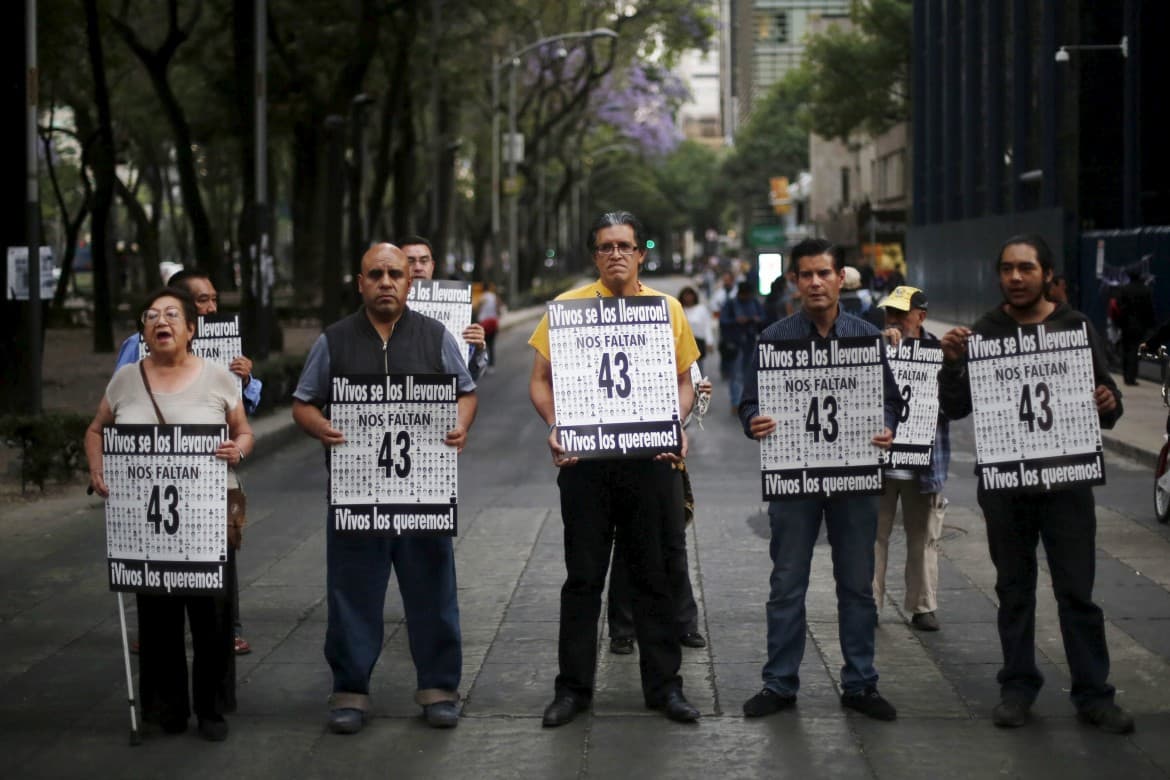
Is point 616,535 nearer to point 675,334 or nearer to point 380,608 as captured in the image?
point 675,334

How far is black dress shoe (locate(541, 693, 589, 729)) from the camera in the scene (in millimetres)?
7309

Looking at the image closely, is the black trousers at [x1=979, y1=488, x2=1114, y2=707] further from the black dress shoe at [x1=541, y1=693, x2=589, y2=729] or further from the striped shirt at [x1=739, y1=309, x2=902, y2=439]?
the black dress shoe at [x1=541, y1=693, x2=589, y2=729]

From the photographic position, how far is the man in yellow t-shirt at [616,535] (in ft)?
24.1

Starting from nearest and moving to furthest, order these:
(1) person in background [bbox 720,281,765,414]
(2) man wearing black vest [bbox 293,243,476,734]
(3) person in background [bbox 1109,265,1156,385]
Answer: (2) man wearing black vest [bbox 293,243,476,734] < (1) person in background [bbox 720,281,765,414] < (3) person in background [bbox 1109,265,1156,385]

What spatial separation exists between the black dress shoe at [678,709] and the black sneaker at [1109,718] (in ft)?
5.06

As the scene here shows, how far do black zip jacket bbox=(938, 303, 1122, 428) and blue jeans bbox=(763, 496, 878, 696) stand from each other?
512mm

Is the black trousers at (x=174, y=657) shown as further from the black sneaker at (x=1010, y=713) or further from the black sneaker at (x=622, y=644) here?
the black sneaker at (x=1010, y=713)

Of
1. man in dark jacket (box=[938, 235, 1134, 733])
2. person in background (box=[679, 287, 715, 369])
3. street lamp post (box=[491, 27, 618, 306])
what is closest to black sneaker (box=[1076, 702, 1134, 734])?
man in dark jacket (box=[938, 235, 1134, 733])

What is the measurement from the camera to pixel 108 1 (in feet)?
111

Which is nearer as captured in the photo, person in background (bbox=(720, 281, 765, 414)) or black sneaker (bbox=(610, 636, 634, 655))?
black sneaker (bbox=(610, 636, 634, 655))

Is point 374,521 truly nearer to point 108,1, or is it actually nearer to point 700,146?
point 108,1

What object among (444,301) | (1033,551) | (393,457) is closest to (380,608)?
(393,457)

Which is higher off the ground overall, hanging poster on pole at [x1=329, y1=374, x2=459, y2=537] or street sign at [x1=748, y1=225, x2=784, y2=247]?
street sign at [x1=748, y1=225, x2=784, y2=247]

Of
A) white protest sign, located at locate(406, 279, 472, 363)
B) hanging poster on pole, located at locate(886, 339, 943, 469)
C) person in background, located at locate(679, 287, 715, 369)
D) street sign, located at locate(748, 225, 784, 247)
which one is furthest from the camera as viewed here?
street sign, located at locate(748, 225, 784, 247)
